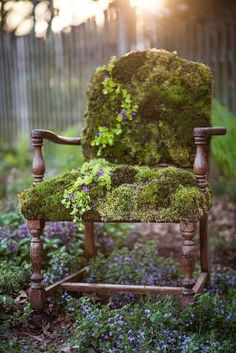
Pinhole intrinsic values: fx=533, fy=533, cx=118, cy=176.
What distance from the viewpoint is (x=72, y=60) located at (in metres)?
7.69

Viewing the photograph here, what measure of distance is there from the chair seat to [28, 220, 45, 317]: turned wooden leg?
0.34ft

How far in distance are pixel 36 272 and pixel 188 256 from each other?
35.6 inches

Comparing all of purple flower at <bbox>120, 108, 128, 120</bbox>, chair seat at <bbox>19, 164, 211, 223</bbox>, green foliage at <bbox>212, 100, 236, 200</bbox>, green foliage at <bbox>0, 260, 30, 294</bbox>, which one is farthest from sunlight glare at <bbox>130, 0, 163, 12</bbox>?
green foliage at <bbox>0, 260, 30, 294</bbox>

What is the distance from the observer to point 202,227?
140 inches

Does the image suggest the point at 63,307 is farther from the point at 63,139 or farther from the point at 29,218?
the point at 63,139

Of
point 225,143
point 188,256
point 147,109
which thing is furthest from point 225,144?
point 188,256

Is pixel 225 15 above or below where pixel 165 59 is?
above

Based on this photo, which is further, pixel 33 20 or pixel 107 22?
pixel 33 20

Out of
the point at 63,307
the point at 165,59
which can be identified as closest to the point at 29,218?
the point at 63,307

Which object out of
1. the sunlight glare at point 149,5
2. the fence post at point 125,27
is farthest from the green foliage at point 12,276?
the sunlight glare at point 149,5

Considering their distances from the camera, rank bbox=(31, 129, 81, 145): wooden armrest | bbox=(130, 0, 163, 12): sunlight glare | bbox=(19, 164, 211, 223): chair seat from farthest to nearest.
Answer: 1. bbox=(130, 0, 163, 12): sunlight glare
2. bbox=(31, 129, 81, 145): wooden armrest
3. bbox=(19, 164, 211, 223): chair seat

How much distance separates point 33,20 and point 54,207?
17.8 ft

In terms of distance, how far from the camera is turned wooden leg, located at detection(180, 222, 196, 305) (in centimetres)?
285

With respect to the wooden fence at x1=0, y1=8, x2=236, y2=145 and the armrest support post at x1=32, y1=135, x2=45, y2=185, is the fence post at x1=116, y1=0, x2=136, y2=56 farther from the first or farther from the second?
the armrest support post at x1=32, y1=135, x2=45, y2=185
